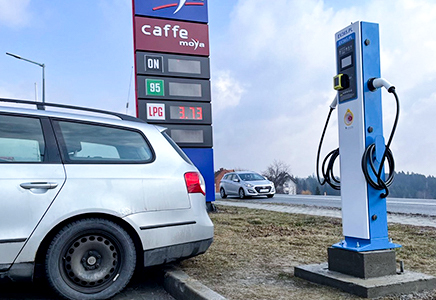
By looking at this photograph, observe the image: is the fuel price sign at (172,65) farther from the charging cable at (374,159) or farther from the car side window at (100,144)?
the charging cable at (374,159)

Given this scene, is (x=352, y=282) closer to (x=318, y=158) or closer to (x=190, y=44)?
(x=318, y=158)

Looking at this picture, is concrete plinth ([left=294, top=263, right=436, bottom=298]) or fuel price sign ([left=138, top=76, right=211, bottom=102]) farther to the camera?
fuel price sign ([left=138, top=76, right=211, bottom=102])

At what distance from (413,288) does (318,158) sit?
62.0 inches

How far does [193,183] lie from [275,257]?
1739 mm

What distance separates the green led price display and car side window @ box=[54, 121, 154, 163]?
699cm

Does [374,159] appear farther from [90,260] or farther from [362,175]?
[90,260]

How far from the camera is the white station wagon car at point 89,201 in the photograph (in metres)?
3.51

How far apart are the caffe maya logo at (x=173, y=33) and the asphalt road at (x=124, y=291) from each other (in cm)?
811

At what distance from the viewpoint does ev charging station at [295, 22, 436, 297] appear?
3750mm

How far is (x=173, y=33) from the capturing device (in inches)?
451

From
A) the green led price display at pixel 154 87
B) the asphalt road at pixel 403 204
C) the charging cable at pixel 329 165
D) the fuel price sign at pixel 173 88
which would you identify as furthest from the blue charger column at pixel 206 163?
the charging cable at pixel 329 165

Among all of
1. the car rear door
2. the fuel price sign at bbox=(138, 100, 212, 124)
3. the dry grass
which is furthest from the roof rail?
the fuel price sign at bbox=(138, 100, 212, 124)

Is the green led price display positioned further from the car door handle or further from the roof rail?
the car door handle

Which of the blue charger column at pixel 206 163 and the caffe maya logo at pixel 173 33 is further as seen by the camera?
the blue charger column at pixel 206 163
